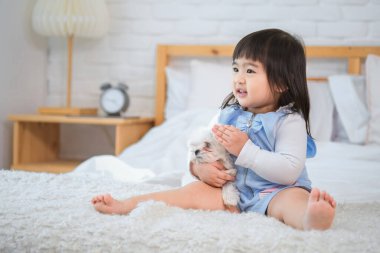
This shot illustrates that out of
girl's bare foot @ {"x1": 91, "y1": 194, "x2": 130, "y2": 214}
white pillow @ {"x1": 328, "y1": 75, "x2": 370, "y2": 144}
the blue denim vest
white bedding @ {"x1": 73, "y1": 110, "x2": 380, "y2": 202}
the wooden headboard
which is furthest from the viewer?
the wooden headboard

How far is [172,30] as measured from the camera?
8.88ft

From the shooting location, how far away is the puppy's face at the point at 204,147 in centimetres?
111

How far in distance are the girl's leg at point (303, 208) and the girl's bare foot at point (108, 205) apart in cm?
30

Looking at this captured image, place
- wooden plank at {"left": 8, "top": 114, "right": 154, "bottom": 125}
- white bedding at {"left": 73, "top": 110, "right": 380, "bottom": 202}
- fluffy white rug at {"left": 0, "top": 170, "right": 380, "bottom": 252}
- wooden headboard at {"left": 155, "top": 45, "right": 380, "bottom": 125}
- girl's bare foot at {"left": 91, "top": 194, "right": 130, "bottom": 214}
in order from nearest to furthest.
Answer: fluffy white rug at {"left": 0, "top": 170, "right": 380, "bottom": 252}
girl's bare foot at {"left": 91, "top": 194, "right": 130, "bottom": 214}
white bedding at {"left": 73, "top": 110, "right": 380, "bottom": 202}
wooden plank at {"left": 8, "top": 114, "right": 154, "bottom": 125}
wooden headboard at {"left": 155, "top": 45, "right": 380, "bottom": 125}

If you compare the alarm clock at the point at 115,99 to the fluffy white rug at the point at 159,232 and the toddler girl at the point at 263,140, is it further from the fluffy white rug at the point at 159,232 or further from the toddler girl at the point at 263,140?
the fluffy white rug at the point at 159,232

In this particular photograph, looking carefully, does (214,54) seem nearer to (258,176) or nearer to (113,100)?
(113,100)

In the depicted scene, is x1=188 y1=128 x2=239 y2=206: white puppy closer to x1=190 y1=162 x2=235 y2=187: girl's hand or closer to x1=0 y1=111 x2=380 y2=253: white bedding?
x1=190 y1=162 x2=235 y2=187: girl's hand

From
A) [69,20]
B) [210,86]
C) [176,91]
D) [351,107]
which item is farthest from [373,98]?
[69,20]

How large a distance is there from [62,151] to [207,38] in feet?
3.47

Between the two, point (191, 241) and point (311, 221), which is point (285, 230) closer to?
point (311, 221)

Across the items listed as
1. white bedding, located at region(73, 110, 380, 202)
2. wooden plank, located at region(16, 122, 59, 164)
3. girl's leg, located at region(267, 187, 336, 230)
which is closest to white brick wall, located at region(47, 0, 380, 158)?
wooden plank, located at region(16, 122, 59, 164)

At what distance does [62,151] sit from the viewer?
288 centimetres

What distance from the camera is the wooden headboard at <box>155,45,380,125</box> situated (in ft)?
8.04

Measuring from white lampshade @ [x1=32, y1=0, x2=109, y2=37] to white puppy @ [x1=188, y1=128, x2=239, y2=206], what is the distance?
1627mm
